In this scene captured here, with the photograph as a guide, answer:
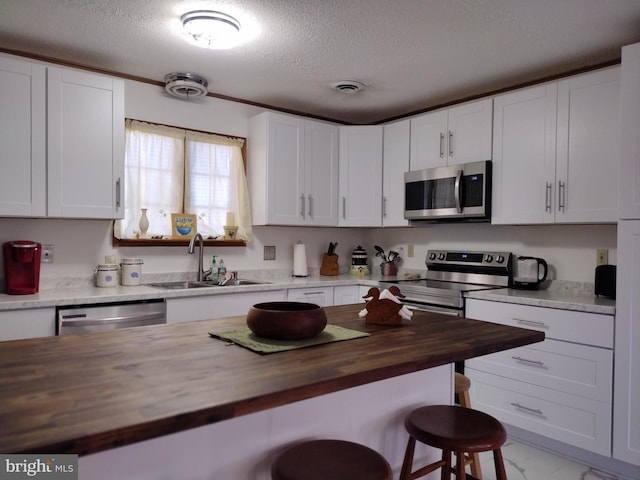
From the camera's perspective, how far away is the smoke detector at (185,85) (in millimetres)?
3268

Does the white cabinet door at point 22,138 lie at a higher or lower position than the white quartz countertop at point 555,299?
higher

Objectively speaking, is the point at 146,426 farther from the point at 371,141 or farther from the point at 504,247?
the point at 371,141

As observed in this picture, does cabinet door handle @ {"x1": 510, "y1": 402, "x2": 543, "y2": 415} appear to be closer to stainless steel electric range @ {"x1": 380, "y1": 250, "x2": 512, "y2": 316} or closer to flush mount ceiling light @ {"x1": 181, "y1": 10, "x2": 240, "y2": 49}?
stainless steel electric range @ {"x1": 380, "y1": 250, "x2": 512, "y2": 316}

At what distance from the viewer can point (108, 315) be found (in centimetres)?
264

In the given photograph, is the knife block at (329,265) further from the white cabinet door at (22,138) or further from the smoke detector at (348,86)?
the white cabinet door at (22,138)

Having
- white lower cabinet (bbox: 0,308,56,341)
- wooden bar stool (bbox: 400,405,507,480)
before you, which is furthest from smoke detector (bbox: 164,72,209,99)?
wooden bar stool (bbox: 400,405,507,480)

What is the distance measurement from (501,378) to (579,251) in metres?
1.02

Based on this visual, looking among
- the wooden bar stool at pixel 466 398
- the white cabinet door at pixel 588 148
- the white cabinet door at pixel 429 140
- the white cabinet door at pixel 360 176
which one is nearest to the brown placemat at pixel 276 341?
the wooden bar stool at pixel 466 398

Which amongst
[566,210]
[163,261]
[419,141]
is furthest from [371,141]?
[163,261]

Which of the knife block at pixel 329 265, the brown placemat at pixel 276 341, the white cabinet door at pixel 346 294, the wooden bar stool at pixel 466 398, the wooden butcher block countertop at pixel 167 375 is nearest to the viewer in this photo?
the wooden butcher block countertop at pixel 167 375

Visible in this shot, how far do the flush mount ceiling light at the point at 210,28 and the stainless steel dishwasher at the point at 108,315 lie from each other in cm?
154

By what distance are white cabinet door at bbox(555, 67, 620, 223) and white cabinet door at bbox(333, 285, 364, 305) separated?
62.9 inches

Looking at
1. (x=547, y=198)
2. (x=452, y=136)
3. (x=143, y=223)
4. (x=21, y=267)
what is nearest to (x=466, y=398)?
(x=547, y=198)

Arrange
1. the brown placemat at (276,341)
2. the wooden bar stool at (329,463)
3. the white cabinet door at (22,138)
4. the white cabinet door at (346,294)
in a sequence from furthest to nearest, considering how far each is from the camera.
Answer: the white cabinet door at (346,294), the white cabinet door at (22,138), the brown placemat at (276,341), the wooden bar stool at (329,463)
